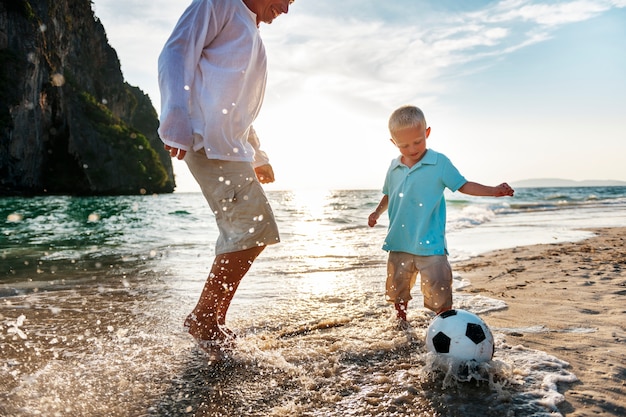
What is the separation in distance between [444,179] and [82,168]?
5367cm

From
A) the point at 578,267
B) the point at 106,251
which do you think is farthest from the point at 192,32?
the point at 106,251

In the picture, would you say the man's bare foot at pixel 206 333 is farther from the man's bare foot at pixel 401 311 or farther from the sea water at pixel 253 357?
the man's bare foot at pixel 401 311

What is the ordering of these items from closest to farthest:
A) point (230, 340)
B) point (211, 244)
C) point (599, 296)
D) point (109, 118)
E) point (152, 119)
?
point (230, 340)
point (599, 296)
point (211, 244)
point (109, 118)
point (152, 119)

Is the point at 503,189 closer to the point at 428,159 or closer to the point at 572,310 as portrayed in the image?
the point at 428,159

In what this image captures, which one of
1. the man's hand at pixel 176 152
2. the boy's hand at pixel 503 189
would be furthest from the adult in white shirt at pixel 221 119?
the boy's hand at pixel 503 189

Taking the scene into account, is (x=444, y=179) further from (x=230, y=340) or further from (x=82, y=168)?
(x=82, y=168)

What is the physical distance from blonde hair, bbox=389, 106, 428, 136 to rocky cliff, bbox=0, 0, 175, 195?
139 ft

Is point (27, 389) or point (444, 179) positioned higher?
point (444, 179)

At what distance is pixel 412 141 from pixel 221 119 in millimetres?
1368

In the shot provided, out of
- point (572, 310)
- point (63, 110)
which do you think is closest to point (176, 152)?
point (572, 310)

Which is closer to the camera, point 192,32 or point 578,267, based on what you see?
point 192,32

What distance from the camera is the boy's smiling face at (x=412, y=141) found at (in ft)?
10.3

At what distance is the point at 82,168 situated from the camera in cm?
4991

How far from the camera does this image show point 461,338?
2309 mm
